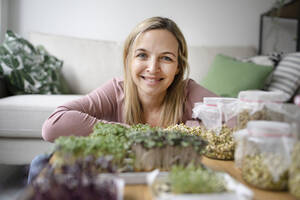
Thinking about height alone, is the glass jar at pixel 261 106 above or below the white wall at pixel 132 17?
below

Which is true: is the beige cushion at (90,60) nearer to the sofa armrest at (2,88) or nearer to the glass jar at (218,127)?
the sofa armrest at (2,88)

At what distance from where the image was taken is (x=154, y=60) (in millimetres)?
1139

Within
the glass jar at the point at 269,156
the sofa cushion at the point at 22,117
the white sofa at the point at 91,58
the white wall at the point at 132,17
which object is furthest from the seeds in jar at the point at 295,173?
the white wall at the point at 132,17

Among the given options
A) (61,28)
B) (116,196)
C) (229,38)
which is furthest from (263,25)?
(116,196)

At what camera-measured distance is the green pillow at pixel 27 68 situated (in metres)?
2.05

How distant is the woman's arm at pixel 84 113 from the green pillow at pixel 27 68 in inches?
39.1

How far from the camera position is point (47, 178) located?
470 mm

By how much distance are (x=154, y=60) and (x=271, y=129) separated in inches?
25.4

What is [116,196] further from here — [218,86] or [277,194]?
[218,86]

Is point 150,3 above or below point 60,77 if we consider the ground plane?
above

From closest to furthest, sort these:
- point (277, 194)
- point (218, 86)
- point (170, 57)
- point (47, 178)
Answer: point (47, 178), point (277, 194), point (170, 57), point (218, 86)

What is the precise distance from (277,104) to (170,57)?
0.60 m

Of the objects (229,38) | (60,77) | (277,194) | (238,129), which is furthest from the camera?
(229,38)

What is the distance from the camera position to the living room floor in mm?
1553
